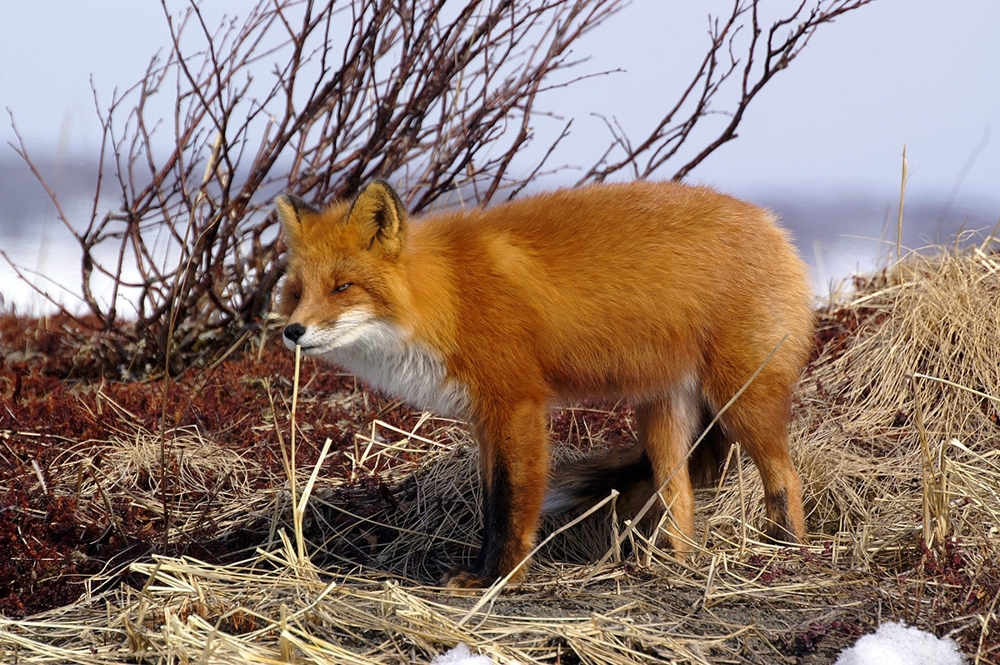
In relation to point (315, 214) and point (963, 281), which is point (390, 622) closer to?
point (315, 214)

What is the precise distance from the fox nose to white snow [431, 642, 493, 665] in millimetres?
1170

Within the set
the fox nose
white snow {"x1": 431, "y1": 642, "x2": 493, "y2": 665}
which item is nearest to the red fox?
the fox nose

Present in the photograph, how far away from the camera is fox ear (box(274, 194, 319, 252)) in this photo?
352 centimetres

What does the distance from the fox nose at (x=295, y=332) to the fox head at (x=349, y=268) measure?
0.06 meters

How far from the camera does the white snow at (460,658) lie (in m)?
2.48

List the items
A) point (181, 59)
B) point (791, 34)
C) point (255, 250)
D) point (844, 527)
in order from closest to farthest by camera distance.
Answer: point (844, 527) → point (181, 59) → point (791, 34) → point (255, 250)

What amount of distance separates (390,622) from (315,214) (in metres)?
1.58

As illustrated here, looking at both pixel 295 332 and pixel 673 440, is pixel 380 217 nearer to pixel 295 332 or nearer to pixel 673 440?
pixel 295 332

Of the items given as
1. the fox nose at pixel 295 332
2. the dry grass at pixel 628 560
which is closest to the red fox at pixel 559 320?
the fox nose at pixel 295 332

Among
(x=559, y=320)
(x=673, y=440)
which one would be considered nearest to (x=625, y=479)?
(x=673, y=440)

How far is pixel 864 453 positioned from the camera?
15.5 feet

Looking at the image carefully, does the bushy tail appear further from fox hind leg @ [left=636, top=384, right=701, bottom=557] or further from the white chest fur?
the white chest fur

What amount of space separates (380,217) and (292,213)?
0.36 metres


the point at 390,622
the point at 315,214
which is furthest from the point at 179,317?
the point at 390,622
